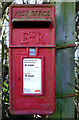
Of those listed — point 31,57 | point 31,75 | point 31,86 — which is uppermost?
point 31,57

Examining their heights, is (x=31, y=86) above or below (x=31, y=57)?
below

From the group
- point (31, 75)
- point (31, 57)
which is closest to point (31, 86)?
point (31, 75)

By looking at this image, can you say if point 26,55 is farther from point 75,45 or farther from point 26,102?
point 75,45

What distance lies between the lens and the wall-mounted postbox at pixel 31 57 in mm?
1743

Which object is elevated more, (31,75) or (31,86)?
(31,75)

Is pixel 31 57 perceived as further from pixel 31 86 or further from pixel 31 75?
pixel 31 86

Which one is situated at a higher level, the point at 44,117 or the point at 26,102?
the point at 26,102

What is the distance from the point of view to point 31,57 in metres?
1.74

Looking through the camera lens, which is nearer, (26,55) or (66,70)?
(26,55)

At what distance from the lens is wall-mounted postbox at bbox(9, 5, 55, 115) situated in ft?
5.72

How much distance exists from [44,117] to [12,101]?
803 millimetres

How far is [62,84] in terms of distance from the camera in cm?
223

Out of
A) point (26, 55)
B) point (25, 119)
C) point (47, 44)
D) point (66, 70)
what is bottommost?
point (25, 119)

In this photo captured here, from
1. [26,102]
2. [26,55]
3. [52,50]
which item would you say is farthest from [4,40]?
[26,102]
